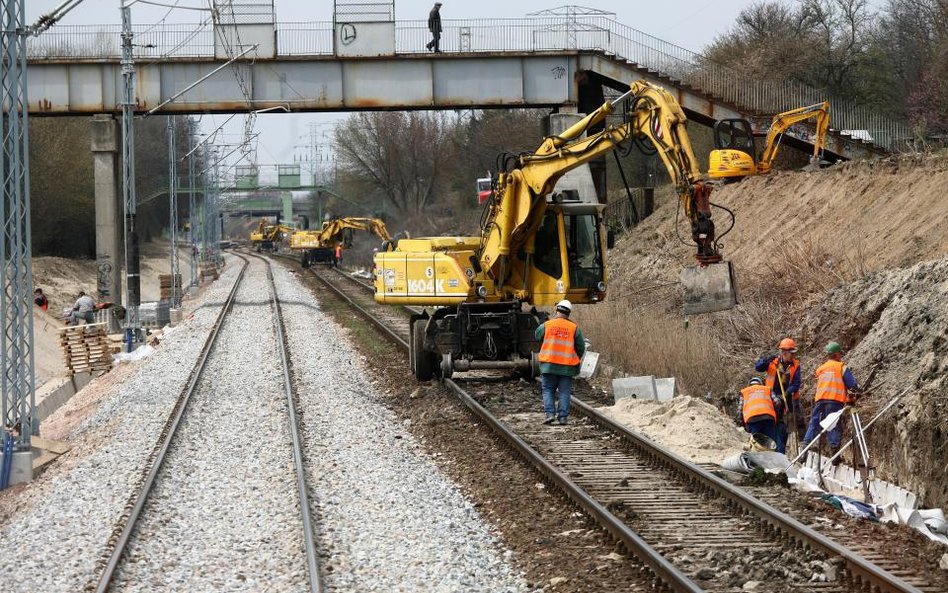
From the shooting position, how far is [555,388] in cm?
Answer: 1596

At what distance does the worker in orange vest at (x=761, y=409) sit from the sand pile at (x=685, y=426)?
0.33m

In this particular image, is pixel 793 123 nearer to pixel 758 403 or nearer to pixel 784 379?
pixel 784 379

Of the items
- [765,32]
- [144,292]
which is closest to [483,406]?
[765,32]

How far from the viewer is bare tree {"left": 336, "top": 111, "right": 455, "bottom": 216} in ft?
282

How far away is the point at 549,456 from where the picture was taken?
13883 millimetres

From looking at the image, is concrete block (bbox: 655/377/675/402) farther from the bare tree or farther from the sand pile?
the bare tree

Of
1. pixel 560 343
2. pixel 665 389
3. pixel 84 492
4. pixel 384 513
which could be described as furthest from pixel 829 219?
Answer: pixel 84 492

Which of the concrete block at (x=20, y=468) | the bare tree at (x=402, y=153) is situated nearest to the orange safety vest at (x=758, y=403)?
the concrete block at (x=20, y=468)

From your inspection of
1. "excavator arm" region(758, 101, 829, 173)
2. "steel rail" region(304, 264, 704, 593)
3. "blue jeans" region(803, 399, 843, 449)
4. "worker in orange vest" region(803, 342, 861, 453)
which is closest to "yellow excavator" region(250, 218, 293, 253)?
"excavator arm" region(758, 101, 829, 173)

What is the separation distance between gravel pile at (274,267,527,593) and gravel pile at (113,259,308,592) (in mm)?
342

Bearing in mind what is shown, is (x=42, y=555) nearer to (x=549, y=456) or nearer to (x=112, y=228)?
(x=549, y=456)

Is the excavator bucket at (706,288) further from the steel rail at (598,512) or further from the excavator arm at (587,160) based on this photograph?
the steel rail at (598,512)

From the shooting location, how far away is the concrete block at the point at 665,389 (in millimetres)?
17672

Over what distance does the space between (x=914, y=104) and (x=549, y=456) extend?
2745 centimetres
